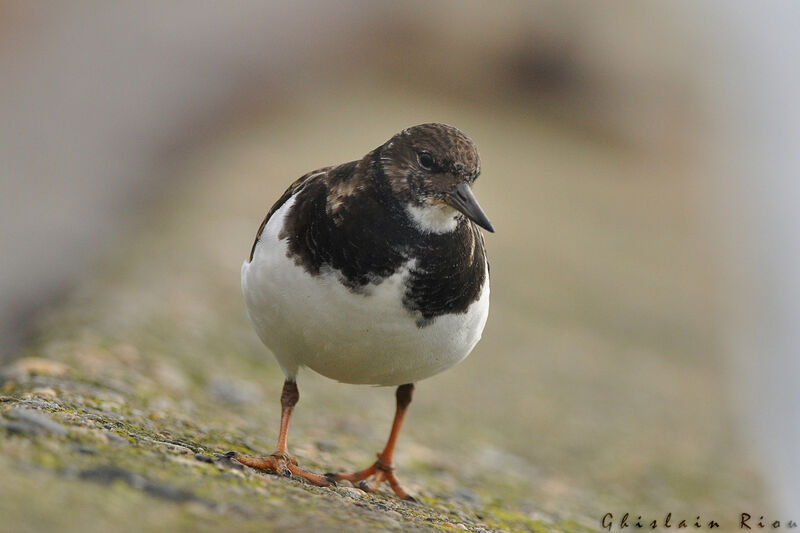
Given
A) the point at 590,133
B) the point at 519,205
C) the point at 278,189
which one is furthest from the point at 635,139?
the point at 278,189

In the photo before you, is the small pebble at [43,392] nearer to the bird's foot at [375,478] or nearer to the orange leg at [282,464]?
the orange leg at [282,464]

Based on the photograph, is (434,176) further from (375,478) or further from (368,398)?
(368,398)

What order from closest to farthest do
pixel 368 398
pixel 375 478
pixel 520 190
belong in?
pixel 375 478
pixel 368 398
pixel 520 190

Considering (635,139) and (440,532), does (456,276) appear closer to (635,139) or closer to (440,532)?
(440,532)

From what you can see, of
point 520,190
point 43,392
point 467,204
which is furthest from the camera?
point 520,190

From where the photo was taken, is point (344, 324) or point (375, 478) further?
point (375, 478)

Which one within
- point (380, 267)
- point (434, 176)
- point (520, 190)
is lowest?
point (380, 267)

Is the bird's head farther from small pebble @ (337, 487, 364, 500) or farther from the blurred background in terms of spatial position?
the blurred background

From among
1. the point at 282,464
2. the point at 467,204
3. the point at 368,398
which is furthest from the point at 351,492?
the point at 368,398
